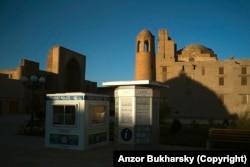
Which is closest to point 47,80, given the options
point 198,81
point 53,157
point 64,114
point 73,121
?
point 198,81

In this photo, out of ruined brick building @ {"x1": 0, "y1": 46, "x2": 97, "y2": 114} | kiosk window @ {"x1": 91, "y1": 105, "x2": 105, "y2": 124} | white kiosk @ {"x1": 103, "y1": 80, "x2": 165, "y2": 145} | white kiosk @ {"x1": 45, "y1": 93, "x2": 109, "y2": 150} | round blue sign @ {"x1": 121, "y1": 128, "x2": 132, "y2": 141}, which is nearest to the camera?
white kiosk @ {"x1": 45, "y1": 93, "x2": 109, "y2": 150}

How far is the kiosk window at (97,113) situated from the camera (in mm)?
14942

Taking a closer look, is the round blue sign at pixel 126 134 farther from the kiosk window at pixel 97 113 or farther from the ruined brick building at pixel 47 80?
the ruined brick building at pixel 47 80

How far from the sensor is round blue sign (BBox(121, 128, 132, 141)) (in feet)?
47.0

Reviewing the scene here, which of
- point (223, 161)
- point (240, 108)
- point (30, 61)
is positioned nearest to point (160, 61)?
point (240, 108)

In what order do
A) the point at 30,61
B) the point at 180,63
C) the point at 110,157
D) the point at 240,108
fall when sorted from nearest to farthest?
the point at 110,157 < the point at 240,108 < the point at 180,63 < the point at 30,61

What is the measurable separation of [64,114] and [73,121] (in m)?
0.60

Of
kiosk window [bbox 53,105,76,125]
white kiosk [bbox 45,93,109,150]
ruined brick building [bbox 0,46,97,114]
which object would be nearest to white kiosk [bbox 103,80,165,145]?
white kiosk [bbox 45,93,109,150]

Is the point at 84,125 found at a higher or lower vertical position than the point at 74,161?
higher

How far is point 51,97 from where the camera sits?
14.8m

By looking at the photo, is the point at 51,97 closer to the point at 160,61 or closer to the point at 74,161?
the point at 74,161

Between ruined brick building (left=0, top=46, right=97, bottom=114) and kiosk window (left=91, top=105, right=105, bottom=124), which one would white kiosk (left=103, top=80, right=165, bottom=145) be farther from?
ruined brick building (left=0, top=46, right=97, bottom=114)

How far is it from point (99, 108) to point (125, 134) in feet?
6.91

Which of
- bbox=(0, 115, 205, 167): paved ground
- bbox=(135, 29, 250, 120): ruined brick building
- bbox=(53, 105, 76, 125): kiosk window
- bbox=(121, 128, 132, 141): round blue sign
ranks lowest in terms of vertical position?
bbox=(0, 115, 205, 167): paved ground
